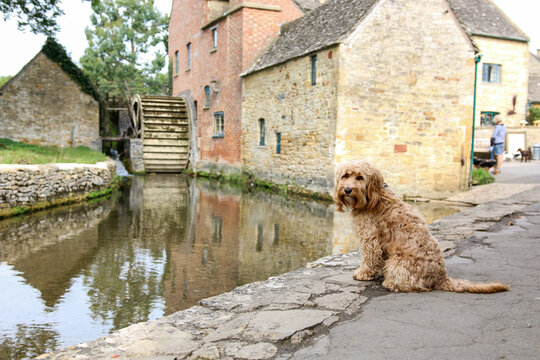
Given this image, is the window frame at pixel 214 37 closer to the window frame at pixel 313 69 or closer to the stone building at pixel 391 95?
the stone building at pixel 391 95

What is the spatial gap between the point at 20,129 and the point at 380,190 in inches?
841

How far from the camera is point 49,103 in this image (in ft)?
70.2

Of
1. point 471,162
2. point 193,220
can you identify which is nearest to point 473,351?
point 193,220

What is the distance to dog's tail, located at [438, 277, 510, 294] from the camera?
3.20 metres

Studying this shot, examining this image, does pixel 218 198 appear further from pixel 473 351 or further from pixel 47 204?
pixel 473 351

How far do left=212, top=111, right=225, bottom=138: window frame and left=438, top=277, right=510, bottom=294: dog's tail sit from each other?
17464 mm

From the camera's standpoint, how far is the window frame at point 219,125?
20.5m

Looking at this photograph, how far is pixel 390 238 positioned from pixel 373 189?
0.39m

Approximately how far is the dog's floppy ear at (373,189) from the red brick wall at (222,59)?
603 inches

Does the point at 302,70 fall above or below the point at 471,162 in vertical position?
above

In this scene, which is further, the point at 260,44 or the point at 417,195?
the point at 260,44

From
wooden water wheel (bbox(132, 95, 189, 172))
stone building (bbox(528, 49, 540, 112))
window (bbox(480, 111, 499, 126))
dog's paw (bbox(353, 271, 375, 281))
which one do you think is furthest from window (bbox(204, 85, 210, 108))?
stone building (bbox(528, 49, 540, 112))

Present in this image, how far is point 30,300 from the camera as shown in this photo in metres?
4.67

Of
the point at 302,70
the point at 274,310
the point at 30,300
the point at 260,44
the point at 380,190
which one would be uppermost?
the point at 260,44
